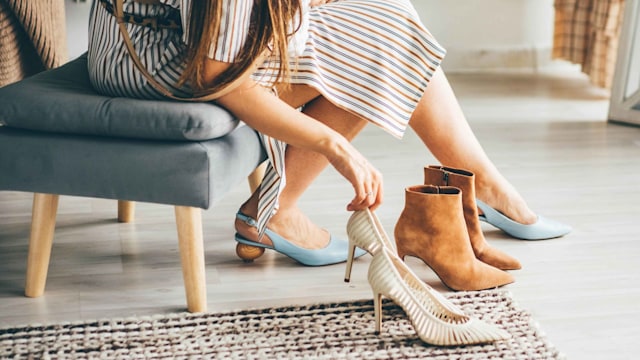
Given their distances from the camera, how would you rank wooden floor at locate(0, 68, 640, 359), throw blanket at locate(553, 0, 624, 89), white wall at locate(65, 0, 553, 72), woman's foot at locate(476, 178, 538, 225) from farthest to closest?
white wall at locate(65, 0, 553, 72), throw blanket at locate(553, 0, 624, 89), woman's foot at locate(476, 178, 538, 225), wooden floor at locate(0, 68, 640, 359)

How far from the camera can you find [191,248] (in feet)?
4.78

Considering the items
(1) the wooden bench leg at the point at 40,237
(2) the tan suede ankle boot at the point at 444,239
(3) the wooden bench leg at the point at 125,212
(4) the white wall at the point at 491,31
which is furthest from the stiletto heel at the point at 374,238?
(4) the white wall at the point at 491,31

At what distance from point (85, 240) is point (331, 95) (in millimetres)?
655

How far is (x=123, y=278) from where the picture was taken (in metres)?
1.67

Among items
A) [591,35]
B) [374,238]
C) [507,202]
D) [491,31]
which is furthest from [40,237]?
[491,31]

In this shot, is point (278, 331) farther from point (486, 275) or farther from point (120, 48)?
point (120, 48)

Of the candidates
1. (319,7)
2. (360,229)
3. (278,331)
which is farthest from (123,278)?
(319,7)

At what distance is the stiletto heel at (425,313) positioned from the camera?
1374 millimetres

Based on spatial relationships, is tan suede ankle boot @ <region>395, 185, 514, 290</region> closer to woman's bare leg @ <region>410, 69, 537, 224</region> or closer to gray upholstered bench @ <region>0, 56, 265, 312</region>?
woman's bare leg @ <region>410, 69, 537, 224</region>

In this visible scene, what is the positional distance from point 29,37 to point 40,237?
590 millimetres

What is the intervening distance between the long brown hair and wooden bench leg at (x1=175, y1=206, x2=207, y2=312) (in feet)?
0.68

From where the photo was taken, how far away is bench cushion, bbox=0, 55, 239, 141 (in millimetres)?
1386

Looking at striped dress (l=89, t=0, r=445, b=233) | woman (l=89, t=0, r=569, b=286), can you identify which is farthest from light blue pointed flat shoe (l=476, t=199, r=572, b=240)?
striped dress (l=89, t=0, r=445, b=233)

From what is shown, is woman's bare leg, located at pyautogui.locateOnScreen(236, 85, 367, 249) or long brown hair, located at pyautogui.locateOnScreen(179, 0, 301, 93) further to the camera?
woman's bare leg, located at pyautogui.locateOnScreen(236, 85, 367, 249)
